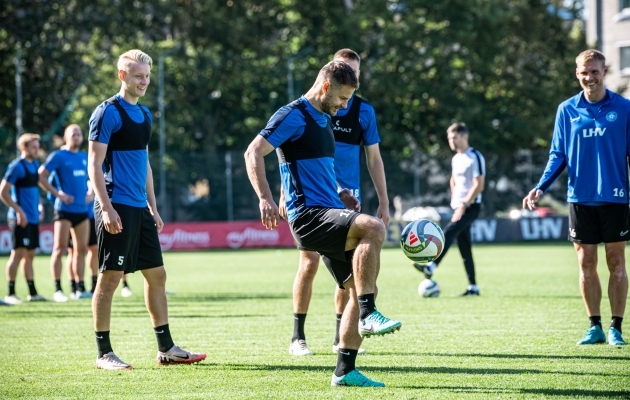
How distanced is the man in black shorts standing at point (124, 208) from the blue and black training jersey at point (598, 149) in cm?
370

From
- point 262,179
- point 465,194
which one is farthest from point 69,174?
point 262,179

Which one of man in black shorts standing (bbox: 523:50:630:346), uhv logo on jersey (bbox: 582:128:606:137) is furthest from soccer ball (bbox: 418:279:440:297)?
uhv logo on jersey (bbox: 582:128:606:137)

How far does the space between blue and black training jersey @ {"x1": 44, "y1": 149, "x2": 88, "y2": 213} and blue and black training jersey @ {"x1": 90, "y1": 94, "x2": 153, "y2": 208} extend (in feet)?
22.6

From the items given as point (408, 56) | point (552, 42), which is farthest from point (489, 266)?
point (552, 42)

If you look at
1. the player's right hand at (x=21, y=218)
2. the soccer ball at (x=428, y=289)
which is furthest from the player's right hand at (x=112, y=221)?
the player's right hand at (x=21, y=218)

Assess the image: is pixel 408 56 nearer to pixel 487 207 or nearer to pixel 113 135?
pixel 487 207

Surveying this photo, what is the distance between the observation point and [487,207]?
35.1 m

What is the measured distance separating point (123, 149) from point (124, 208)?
472 millimetres

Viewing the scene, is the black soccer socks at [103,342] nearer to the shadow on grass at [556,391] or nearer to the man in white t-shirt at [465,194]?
the shadow on grass at [556,391]

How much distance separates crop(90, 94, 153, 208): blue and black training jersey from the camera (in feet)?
25.1

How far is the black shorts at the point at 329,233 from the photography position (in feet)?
21.7

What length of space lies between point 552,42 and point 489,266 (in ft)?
85.9

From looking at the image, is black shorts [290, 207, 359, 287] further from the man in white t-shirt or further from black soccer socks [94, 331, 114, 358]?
the man in white t-shirt

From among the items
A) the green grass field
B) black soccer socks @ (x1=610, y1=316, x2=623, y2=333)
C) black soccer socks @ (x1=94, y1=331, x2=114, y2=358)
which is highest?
black soccer socks @ (x1=94, y1=331, x2=114, y2=358)
